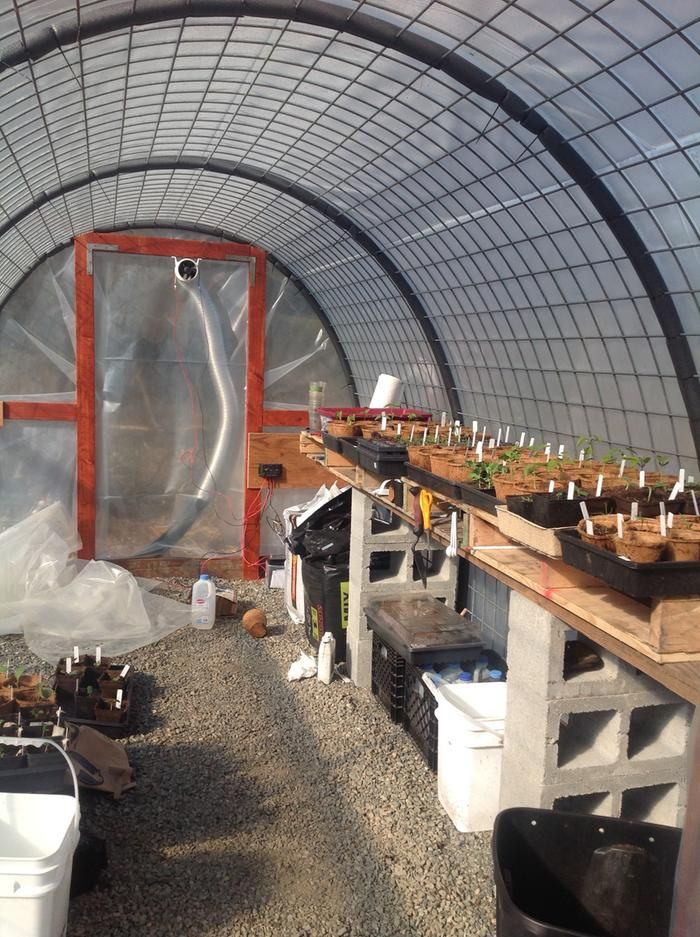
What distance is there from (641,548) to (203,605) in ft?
21.3

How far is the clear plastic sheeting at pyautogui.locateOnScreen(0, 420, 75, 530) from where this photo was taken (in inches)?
392

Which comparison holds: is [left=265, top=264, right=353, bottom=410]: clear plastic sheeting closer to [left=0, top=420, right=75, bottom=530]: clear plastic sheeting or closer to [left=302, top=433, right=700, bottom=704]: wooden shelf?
[left=0, top=420, right=75, bottom=530]: clear plastic sheeting

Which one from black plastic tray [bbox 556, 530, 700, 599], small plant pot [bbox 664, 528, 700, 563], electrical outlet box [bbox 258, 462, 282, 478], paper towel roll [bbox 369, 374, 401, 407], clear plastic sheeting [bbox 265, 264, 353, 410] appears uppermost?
clear plastic sheeting [bbox 265, 264, 353, 410]

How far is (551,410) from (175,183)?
4846 mm

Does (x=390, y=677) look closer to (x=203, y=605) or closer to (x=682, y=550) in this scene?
(x=203, y=605)

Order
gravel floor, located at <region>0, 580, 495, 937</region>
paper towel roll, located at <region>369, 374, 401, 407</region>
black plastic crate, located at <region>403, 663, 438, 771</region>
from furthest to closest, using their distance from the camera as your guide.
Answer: paper towel roll, located at <region>369, 374, 401, 407</region>, black plastic crate, located at <region>403, 663, 438, 771</region>, gravel floor, located at <region>0, 580, 495, 937</region>

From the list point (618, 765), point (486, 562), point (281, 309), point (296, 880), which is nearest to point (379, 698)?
point (296, 880)

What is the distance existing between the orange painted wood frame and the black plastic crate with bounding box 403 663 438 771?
479 centimetres

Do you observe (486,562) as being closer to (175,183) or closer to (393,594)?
(393,594)

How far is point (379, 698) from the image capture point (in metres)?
6.78

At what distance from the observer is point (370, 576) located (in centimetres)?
726

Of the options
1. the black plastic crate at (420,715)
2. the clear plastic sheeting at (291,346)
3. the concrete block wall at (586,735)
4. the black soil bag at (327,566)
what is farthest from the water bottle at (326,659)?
the clear plastic sheeting at (291,346)

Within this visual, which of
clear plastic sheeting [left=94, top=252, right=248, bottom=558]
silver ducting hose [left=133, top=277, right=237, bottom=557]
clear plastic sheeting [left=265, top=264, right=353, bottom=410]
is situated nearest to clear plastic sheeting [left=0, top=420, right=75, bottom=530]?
clear plastic sheeting [left=94, top=252, right=248, bottom=558]

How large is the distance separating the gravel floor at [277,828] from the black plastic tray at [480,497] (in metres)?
2.03
